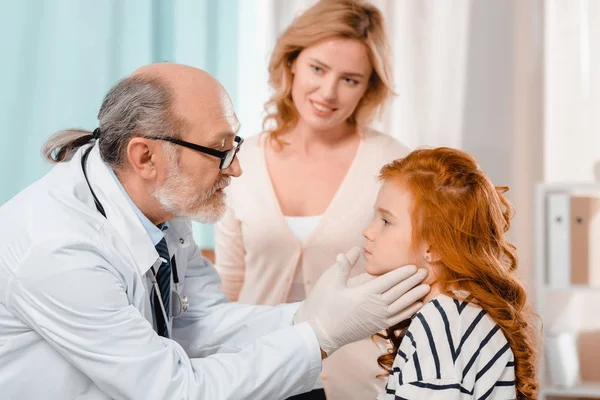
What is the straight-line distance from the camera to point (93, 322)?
4.77 feet

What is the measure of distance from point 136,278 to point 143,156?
0.79 ft

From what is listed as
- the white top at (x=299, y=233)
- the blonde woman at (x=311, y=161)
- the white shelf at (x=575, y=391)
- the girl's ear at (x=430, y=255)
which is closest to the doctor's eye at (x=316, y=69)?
the blonde woman at (x=311, y=161)

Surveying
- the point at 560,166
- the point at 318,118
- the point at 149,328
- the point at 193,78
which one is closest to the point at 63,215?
the point at 149,328

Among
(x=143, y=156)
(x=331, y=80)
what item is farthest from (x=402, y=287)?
(x=331, y=80)

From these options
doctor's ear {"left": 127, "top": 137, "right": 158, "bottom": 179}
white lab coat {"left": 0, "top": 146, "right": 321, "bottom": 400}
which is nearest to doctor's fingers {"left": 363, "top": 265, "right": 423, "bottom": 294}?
white lab coat {"left": 0, "top": 146, "right": 321, "bottom": 400}

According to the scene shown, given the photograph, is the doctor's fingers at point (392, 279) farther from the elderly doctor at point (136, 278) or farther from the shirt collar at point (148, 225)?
the shirt collar at point (148, 225)

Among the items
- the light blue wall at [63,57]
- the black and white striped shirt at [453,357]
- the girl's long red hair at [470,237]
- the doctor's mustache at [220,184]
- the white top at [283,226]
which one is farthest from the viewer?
the light blue wall at [63,57]

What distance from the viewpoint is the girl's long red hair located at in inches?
58.1

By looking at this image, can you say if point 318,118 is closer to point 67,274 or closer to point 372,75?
point 372,75

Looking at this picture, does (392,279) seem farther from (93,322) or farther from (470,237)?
(93,322)

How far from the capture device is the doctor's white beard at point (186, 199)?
1644mm

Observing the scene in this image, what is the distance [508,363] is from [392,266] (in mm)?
270

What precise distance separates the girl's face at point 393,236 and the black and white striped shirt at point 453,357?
11cm

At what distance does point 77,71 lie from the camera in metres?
2.68
